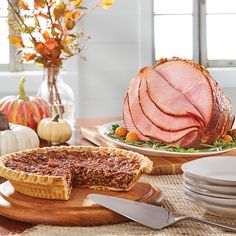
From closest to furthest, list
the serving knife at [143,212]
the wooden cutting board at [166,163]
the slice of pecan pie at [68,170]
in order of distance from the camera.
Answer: the serving knife at [143,212], the slice of pecan pie at [68,170], the wooden cutting board at [166,163]

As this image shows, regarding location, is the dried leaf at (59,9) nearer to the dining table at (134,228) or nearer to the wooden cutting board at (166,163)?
the wooden cutting board at (166,163)

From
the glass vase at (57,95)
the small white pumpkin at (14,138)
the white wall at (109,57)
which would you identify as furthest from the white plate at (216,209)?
the white wall at (109,57)

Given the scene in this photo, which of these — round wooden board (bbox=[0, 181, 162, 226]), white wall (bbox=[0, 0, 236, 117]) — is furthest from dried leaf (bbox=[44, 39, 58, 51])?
white wall (bbox=[0, 0, 236, 117])

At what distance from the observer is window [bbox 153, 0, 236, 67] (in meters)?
4.07

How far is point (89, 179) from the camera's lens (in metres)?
1.41

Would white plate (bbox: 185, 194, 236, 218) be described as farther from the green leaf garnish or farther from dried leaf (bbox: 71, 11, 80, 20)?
dried leaf (bbox: 71, 11, 80, 20)

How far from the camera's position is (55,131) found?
2115mm

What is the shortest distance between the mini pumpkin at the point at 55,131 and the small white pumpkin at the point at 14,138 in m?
0.15

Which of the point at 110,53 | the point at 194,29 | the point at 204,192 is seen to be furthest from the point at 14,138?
the point at 194,29

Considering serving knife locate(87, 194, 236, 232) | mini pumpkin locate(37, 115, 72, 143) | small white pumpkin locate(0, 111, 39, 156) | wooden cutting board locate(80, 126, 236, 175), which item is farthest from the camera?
mini pumpkin locate(37, 115, 72, 143)

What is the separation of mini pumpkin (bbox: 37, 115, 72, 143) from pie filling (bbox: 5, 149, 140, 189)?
54 centimetres

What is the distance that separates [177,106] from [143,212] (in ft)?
2.62

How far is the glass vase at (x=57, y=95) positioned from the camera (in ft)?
7.60

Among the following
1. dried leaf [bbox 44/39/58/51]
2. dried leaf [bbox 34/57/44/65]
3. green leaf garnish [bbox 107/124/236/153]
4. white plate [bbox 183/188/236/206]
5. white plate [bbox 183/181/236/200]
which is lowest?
white plate [bbox 183/188/236/206]
